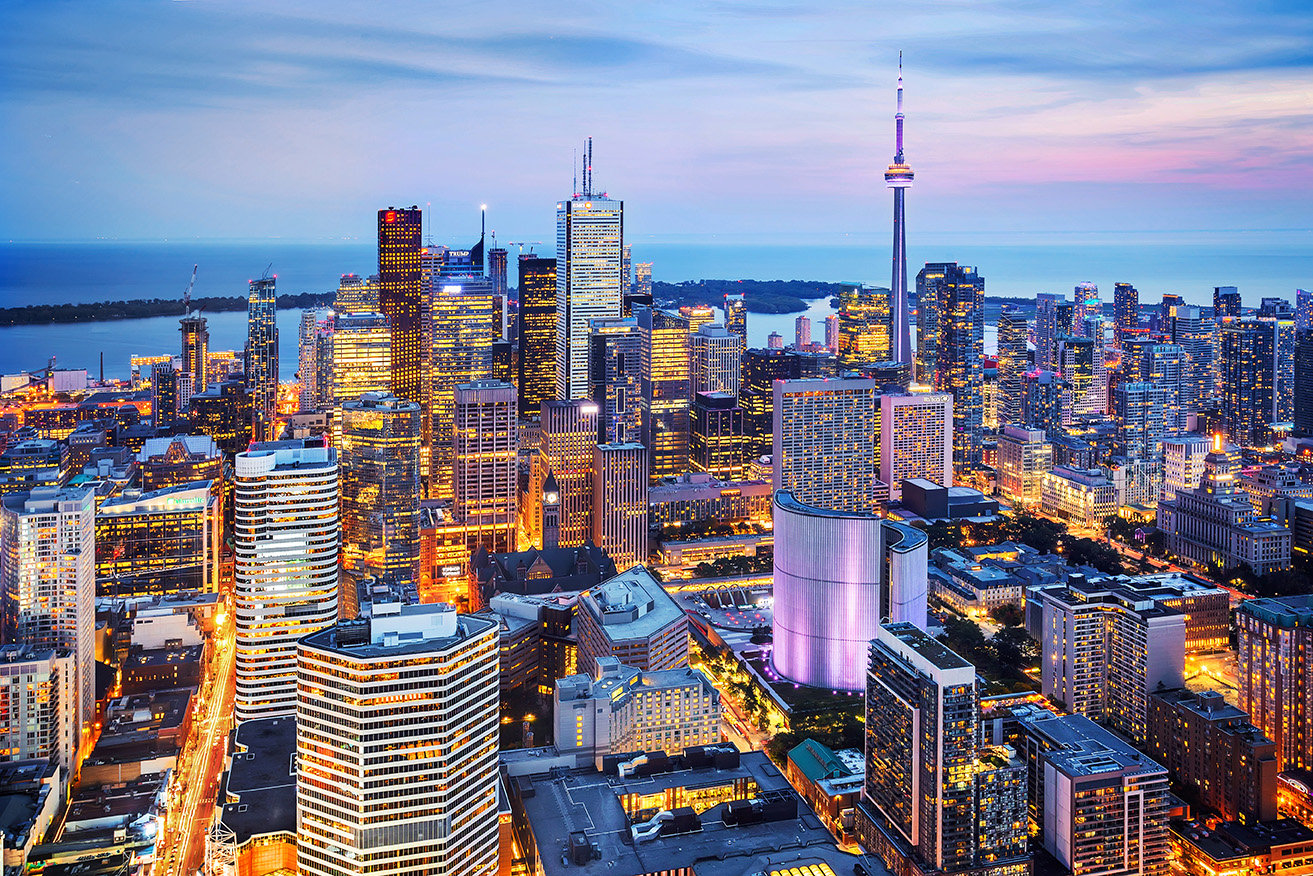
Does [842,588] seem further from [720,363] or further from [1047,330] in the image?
[1047,330]

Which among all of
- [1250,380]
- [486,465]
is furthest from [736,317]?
[486,465]

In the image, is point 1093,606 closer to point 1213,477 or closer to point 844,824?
point 844,824

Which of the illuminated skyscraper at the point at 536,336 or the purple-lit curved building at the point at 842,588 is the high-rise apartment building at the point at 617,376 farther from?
the purple-lit curved building at the point at 842,588

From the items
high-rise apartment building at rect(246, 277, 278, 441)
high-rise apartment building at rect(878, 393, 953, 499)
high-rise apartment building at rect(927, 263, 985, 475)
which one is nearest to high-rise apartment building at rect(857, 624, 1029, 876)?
high-rise apartment building at rect(878, 393, 953, 499)

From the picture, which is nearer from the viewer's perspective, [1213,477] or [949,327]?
[1213,477]

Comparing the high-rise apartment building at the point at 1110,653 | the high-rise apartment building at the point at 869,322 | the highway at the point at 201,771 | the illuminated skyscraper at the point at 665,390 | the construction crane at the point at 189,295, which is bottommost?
the highway at the point at 201,771

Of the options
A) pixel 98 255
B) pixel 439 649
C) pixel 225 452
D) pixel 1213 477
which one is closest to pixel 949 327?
pixel 1213 477

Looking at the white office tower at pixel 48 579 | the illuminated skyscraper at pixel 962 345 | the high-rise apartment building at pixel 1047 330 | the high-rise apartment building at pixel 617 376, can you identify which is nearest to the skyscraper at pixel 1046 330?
the high-rise apartment building at pixel 1047 330
